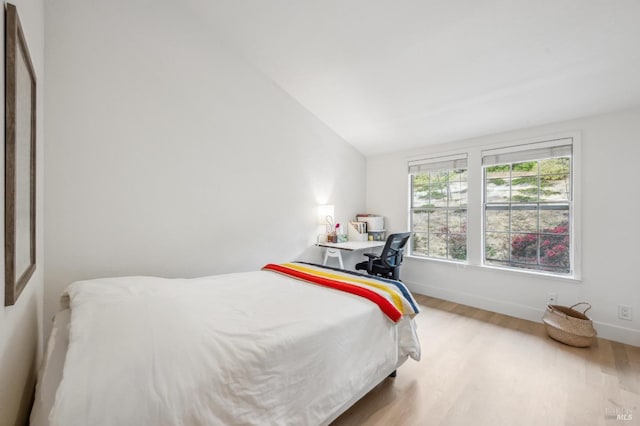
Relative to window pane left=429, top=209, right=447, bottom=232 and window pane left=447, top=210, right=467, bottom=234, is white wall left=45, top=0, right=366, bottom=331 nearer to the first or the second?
window pane left=429, top=209, right=447, bottom=232

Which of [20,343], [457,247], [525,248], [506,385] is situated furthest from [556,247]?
[20,343]

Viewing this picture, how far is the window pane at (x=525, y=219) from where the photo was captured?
3014 mm

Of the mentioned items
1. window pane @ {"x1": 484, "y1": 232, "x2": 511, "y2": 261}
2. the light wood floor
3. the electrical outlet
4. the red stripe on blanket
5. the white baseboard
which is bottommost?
the light wood floor

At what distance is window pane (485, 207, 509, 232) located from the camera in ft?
10.5


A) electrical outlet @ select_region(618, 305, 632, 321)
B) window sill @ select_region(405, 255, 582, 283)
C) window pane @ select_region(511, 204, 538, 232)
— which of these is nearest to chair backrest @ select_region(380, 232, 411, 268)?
window sill @ select_region(405, 255, 582, 283)

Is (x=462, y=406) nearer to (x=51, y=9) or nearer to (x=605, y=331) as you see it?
(x=605, y=331)

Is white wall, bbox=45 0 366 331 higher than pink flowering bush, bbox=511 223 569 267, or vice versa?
white wall, bbox=45 0 366 331

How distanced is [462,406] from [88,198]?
287 cm

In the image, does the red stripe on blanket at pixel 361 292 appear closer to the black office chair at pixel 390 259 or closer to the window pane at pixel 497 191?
the black office chair at pixel 390 259

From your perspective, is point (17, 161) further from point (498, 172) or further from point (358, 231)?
point (498, 172)

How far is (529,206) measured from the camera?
304cm


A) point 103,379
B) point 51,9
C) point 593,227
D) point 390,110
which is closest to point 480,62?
point 390,110

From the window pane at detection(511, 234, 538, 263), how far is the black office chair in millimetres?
1205

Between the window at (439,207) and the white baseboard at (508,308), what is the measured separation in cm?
45
